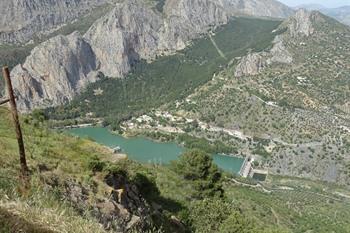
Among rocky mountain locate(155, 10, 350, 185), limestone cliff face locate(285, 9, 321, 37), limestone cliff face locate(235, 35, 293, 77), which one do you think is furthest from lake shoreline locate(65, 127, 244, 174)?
limestone cliff face locate(285, 9, 321, 37)

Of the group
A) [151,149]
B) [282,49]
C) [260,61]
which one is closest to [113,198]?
[151,149]

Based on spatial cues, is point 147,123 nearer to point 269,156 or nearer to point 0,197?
point 269,156

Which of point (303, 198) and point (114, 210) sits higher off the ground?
point (114, 210)

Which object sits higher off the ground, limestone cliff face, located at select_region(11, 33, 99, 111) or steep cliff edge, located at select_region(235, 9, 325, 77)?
steep cliff edge, located at select_region(235, 9, 325, 77)

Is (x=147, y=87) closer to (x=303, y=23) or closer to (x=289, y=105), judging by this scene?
(x=303, y=23)

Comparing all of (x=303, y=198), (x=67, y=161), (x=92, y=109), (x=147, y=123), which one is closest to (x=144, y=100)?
(x=92, y=109)

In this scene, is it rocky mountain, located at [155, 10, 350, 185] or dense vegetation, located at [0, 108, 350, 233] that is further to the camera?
rocky mountain, located at [155, 10, 350, 185]

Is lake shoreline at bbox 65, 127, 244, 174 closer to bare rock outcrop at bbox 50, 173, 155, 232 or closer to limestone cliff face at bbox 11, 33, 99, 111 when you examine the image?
limestone cliff face at bbox 11, 33, 99, 111

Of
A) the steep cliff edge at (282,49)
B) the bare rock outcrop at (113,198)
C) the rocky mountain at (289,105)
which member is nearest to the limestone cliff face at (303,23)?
the steep cliff edge at (282,49)
